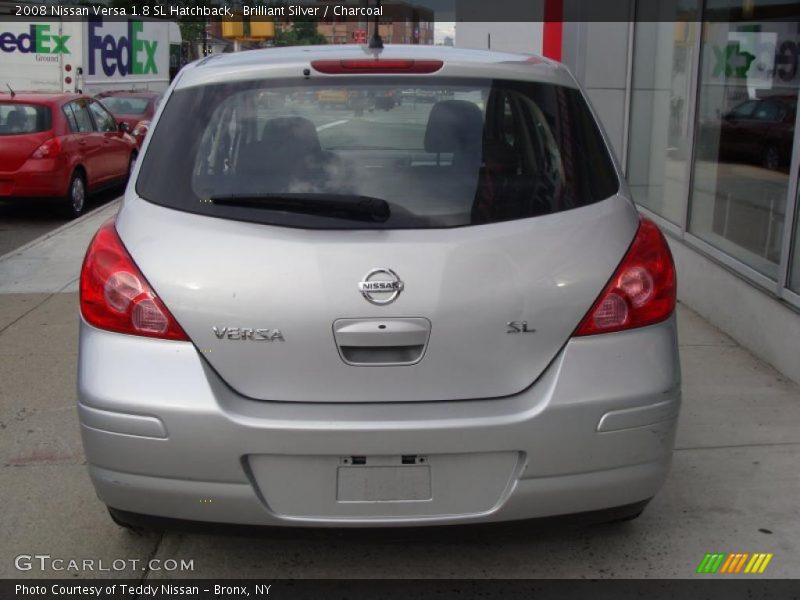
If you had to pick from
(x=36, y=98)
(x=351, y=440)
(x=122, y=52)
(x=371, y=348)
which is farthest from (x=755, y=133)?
(x=122, y=52)

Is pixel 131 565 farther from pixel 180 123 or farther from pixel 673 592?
pixel 673 592

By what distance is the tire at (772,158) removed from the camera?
6188 mm

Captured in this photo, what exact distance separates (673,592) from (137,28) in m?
27.1

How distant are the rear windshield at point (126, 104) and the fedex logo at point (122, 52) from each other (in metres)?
4.68

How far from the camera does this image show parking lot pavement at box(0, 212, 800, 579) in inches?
135

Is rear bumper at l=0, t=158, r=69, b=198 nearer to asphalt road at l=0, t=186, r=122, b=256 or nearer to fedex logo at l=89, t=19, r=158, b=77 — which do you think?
asphalt road at l=0, t=186, r=122, b=256

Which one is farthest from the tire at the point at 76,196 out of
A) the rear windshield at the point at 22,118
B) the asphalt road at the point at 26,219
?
the rear windshield at the point at 22,118

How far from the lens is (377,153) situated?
10.6ft

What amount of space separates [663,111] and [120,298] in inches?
268

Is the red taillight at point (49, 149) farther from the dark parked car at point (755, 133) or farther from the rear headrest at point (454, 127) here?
the rear headrest at point (454, 127)

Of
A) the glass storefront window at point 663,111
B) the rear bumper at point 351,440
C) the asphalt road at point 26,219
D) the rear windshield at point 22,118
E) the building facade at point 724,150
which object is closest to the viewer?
the rear bumper at point 351,440

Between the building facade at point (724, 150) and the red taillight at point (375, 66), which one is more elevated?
the red taillight at point (375, 66)

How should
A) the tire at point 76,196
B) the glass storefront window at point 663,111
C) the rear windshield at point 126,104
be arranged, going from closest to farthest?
the glass storefront window at point 663,111, the tire at point 76,196, the rear windshield at point 126,104

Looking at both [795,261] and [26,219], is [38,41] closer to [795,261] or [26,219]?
[26,219]
